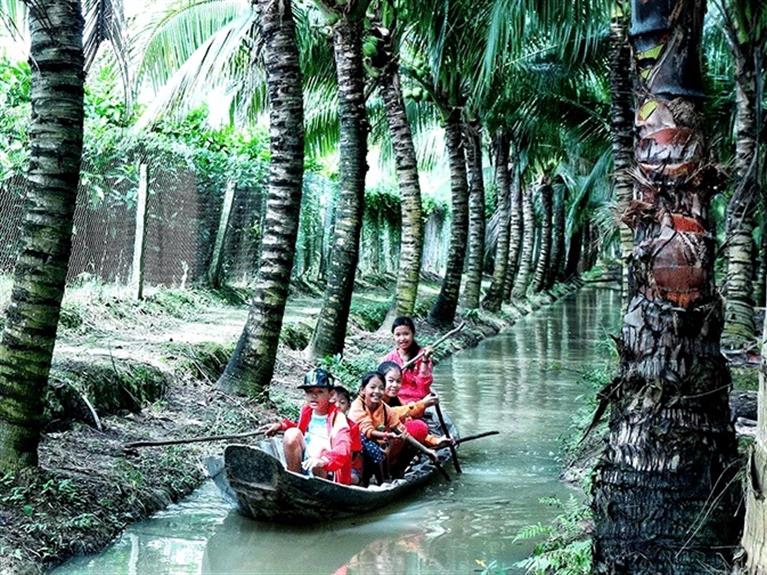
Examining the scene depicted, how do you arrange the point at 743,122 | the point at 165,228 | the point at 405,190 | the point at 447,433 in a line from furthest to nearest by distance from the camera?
1. the point at 405,190
2. the point at 165,228
3. the point at 743,122
4. the point at 447,433

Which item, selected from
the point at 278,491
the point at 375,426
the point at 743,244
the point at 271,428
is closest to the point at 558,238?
the point at 743,244

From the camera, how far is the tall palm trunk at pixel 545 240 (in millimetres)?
40750

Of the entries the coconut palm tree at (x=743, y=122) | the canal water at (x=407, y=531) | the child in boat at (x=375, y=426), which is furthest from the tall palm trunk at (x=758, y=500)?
the coconut palm tree at (x=743, y=122)

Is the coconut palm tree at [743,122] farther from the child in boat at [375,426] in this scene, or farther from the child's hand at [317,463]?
the child's hand at [317,463]

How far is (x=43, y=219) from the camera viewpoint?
748cm

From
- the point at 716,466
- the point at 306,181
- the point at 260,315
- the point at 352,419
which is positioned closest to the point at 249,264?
the point at 306,181

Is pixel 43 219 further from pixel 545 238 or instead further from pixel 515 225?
pixel 545 238

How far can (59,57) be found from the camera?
7.41 metres

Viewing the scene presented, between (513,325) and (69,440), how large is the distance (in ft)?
75.4

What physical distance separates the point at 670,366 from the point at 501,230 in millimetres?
25608

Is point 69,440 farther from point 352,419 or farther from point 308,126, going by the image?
point 308,126

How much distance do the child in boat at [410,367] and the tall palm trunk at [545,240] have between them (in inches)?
1129

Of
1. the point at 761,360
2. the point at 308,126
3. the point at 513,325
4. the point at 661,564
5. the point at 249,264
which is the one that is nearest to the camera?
the point at 761,360

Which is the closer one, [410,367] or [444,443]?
[444,443]
